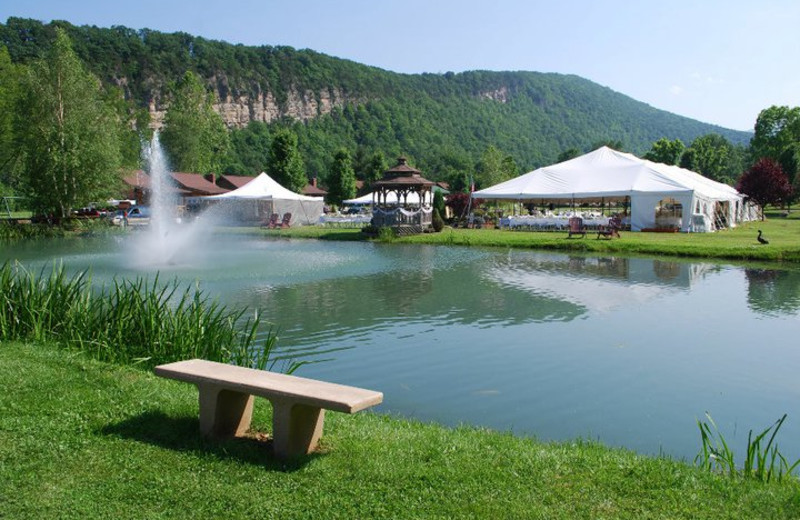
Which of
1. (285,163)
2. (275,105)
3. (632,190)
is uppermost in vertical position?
(275,105)

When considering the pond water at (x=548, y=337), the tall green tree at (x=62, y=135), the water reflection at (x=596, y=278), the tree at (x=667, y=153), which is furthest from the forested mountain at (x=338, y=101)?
the pond water at (x=548, y=337)

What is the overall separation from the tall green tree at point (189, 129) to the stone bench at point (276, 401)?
196 ft

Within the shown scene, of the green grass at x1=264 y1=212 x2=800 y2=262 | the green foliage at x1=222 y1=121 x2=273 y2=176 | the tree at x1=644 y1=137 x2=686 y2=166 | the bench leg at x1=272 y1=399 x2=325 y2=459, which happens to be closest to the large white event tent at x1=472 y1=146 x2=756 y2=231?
the green grass at x1=264 y1=212 x2=800 y2=262

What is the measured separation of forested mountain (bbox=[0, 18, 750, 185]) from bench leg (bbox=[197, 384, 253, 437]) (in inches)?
3227

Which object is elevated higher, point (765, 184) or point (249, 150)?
point (249, 150)

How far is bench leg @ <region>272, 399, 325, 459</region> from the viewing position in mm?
4227

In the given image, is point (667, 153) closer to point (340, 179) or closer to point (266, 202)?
point (340, 179)

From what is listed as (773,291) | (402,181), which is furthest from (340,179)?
(773,291)

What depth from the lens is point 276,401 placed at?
4.29 m

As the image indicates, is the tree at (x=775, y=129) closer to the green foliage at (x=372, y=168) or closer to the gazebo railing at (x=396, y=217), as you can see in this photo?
the green foliage at (x=372, y=168)

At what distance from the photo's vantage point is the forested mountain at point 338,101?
96.2 meters

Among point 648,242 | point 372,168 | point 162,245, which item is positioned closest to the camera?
point 162,245

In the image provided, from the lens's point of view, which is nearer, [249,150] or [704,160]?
[704,160]

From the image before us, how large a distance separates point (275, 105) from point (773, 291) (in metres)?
107
